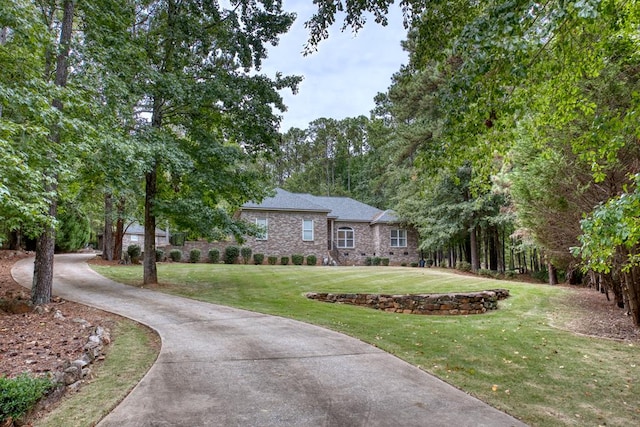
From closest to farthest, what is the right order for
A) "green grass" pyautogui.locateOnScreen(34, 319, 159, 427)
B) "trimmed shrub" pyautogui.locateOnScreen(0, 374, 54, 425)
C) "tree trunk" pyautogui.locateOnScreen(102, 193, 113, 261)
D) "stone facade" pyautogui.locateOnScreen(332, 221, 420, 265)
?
"trimmed shrub" pyautogui.locateOnScreen(0, 374, 54, 425), "green grass" pyautogui.locateOnScreen(34, 319, 159, 427), "tree trunk" pyautogui.locateOnScreen(102, 193, 113, 261), "stone facade" pyautogui.locateOnScreen(332, 221, 420, 265)

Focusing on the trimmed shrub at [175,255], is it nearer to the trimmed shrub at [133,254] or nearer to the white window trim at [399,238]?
the trimmed shrub at [133,254]

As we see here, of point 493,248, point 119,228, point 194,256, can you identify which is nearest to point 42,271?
point 119,228

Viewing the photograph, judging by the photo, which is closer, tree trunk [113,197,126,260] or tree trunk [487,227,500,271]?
tree trunk [113,197,126,260]

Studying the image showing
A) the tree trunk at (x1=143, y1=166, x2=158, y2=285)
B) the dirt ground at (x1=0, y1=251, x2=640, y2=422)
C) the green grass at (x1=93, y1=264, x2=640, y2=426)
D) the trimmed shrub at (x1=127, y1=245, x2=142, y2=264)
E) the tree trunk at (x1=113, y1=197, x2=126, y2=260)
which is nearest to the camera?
the green grass at (x1=93, y1=264, x2=640, y2=426)

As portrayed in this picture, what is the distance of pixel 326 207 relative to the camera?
27.9 m

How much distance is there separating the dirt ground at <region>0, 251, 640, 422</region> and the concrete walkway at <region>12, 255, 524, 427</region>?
48.7 inches

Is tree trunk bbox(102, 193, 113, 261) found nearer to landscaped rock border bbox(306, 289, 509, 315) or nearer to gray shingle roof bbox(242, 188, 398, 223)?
gray shingle roof bbox(242, 188, 398, 223)

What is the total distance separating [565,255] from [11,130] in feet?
39.0

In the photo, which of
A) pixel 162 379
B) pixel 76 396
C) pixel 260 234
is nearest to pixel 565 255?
pixel 260 234

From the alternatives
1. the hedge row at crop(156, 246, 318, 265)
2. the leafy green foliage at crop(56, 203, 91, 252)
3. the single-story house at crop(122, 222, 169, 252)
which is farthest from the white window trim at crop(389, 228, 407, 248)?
the leafy green foliage at crop(56, 203, 91, 252)

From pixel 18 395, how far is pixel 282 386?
2375mm

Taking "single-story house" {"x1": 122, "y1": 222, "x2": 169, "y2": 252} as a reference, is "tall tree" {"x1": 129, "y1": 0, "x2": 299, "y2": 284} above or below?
above

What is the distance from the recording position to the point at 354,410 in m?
3.48

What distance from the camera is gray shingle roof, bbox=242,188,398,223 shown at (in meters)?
24.6
